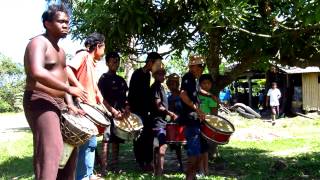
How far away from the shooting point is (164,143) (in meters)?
7.23

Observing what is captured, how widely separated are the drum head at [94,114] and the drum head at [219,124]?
1433mm

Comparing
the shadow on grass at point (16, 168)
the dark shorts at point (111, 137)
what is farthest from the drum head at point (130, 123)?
the shadow on grass at point (16, 168)

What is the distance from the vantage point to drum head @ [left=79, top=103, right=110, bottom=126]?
5168mm

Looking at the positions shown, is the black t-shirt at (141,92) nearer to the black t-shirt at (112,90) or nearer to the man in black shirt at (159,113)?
the man in black shirt at (159,113)

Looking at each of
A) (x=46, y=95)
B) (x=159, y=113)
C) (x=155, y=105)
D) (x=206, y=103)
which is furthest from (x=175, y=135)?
(x=46, y=95)

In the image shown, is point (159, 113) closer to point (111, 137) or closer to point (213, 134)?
point (111, 137)

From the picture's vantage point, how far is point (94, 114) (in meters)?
5.28

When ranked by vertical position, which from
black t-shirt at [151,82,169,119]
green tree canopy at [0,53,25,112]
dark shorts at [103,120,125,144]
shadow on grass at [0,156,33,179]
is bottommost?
shadow on grass at [0,156,33,179]

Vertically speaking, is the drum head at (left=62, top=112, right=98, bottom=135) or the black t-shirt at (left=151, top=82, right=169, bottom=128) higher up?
the black t-shirt at (left=151, top=82, right=169, bottom=128)

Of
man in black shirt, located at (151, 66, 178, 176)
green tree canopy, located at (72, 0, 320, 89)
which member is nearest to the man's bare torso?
green tree canopy, located at (72, 0, 320, 89)

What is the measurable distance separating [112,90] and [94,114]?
2.09m

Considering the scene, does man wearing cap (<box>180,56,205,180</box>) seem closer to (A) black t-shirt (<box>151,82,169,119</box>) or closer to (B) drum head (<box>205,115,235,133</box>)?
(B) drum head (<box>205,115,235,133</box>)

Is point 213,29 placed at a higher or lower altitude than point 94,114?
higher

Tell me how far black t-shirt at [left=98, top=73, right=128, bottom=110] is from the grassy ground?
1.03 m
